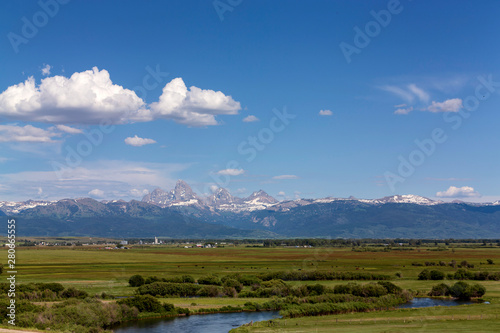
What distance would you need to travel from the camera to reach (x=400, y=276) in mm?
121688

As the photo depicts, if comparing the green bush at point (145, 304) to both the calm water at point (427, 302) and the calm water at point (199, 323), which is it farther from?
the calm water at point (427, 302)

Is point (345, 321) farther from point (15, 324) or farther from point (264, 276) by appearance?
point (264, 276)

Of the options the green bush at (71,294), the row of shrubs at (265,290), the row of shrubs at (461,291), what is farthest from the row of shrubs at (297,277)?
the green bush at (71,294)

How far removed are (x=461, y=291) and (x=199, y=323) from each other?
5221cm

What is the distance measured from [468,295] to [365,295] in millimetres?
20380

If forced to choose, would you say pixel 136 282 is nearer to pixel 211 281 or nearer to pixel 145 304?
pixel 211 281

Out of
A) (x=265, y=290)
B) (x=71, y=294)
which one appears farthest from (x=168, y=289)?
(x=265, y=290)

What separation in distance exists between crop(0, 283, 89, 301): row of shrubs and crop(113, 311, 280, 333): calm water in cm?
1945

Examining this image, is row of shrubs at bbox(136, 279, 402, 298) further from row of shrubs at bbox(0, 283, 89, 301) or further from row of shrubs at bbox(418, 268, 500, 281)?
row of shrubs at bbox(418, 268, 500, 281)

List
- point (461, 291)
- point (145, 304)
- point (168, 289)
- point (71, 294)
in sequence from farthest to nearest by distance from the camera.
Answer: point (168, 289)
point (461, 291)
point (71, 294)
point (145, 304)

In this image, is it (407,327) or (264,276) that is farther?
(264,276)

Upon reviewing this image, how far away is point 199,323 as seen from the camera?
67.9m

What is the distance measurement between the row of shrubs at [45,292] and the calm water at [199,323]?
19452 mm

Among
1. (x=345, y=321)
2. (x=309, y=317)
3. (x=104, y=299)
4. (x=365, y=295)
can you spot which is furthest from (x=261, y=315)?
(x=104, y=299)
